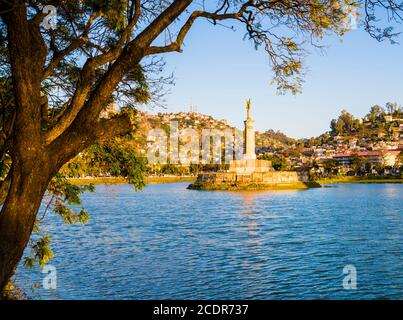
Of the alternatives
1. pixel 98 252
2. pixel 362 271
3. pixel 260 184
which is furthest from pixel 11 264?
pixel 260 184

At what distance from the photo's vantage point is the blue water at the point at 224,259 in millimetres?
14430

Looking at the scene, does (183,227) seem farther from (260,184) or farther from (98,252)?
(260,184)

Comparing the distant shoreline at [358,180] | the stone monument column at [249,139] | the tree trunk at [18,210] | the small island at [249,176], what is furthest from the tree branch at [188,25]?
the distant shoreline at [358,180]

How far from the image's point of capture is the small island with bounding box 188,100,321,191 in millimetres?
79312

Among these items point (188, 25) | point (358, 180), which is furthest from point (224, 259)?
point (358, 180)

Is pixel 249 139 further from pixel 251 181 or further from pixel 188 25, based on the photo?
pixel 188 25

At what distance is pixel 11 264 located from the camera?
4969 millimetres

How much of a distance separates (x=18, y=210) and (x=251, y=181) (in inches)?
2967

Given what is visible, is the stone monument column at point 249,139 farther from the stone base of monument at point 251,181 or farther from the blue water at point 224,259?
the blue water at point 224,259

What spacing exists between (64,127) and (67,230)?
2474cm

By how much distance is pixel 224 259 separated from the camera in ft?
63.3

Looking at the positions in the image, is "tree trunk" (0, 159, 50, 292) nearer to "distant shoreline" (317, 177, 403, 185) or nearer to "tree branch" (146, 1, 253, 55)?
"tree branch" (146, 1, 253, 55)

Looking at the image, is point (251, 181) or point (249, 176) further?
point (249, 176)

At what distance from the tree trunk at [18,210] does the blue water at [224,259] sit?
23.6ft
